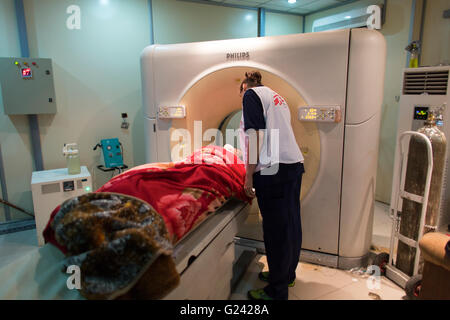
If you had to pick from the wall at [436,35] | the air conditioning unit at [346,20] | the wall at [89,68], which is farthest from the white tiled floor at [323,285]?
the air conditioning unit at [346,20]

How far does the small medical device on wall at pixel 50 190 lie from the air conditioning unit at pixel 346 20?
142 inches

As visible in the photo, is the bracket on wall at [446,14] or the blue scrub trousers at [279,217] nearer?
the blue scrub trousers at [279,217]

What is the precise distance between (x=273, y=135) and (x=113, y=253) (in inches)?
43.9

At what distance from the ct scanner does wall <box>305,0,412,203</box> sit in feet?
5.25

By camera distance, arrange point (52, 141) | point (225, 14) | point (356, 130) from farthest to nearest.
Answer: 1. point (225, 14)
2. point (52, 141)
3. point (356, 130)

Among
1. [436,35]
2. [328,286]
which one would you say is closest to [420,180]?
[328,286]

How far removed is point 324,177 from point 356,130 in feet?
1.33

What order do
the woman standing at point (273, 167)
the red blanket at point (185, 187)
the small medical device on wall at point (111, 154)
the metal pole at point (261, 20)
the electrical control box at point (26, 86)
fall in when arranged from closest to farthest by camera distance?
1. the red blanket at point (185, 187)
2. the woman standing at point (273, 167)
3. the electrical control box at point (26, 86)
4. the small medical device on wall at point (111, 154)
5. the metal pole at point (261, 20)

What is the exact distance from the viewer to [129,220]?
4.01 ft

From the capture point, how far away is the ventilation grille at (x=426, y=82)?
229 cm

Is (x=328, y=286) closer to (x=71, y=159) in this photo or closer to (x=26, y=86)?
(x=71, y=159)

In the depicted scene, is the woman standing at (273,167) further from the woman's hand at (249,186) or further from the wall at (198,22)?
the wall at (198,22)

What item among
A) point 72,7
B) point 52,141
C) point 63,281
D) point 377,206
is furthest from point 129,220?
point 377,206

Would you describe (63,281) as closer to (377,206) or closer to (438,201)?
(438,201)
